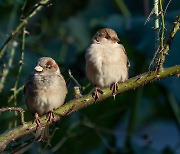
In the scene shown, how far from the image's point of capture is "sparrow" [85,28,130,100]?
3367 millimetres

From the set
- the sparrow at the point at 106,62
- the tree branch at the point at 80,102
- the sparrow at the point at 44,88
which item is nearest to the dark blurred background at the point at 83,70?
the sparrow at the point at 106,62

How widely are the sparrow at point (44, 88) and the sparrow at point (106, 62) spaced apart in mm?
224

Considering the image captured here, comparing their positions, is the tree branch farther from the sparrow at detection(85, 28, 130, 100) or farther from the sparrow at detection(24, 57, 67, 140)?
the sparrow at detection(85, 28, 130, 100)

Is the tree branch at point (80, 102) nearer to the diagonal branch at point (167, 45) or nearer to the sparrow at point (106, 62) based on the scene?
the diagonal branch at point (167, 45)

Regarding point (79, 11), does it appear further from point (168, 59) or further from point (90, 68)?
point (90, 68)

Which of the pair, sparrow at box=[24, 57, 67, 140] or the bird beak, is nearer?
the bird beak

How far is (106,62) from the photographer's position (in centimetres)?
341

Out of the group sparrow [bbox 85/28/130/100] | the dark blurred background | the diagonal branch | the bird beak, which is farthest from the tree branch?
the dark blurred background

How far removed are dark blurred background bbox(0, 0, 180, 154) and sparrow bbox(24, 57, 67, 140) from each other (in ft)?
1.58

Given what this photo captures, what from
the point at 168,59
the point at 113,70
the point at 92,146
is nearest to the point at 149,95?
the point at 92,146

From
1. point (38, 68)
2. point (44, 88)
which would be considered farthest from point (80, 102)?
point (44, 88)

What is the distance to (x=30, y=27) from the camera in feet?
15.5

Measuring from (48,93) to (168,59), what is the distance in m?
0.92

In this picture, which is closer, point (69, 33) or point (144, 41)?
point (144, 41)
